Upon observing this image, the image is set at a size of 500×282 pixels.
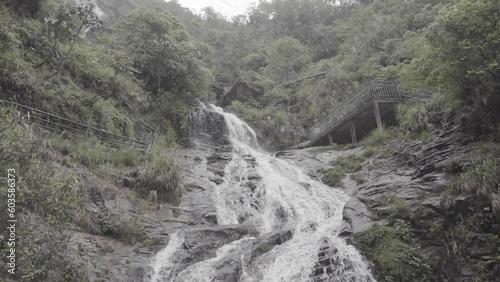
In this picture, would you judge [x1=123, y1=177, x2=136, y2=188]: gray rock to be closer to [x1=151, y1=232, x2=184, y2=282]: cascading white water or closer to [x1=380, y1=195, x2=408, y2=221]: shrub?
[x1=151, y1=232, x2=184, y2=282]: cascading white water

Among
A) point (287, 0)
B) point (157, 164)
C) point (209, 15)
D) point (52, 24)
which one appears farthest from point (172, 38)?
point (209, 15)

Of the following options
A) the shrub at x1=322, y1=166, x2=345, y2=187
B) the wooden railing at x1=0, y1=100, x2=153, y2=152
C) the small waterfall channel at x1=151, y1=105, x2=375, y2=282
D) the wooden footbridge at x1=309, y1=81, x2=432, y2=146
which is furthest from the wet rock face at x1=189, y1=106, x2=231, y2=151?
the shrub at x1=322, y1=166, x2=345, y2=187

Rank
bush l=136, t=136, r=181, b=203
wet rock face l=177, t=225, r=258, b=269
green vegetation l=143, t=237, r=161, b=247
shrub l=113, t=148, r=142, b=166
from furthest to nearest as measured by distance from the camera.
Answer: shrub l=113, t=148, r=142, b=166 < bush l=136, t=136, r=181, b=203 < green vegetation l=143, t=237, r=161, b=247 < wet rock face l=177, t=225, r=258, b=269

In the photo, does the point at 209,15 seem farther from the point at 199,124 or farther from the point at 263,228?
the point at 263,228

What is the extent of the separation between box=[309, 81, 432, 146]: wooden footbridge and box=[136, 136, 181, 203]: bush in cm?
988

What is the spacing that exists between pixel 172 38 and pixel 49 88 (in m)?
9.67

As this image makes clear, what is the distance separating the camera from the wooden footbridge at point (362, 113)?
707 inches

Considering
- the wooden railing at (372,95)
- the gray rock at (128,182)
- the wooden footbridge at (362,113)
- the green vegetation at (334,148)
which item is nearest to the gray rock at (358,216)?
the gray rock at (128,182)

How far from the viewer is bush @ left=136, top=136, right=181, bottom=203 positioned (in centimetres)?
1216

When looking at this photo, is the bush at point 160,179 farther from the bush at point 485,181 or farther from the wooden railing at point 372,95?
the wooden railing at point 372,95

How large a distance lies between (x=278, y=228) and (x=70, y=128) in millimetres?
7519

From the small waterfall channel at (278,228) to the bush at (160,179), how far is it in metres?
1.57

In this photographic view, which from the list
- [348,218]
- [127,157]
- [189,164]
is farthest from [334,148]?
[127,157]

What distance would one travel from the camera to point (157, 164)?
493 inches
